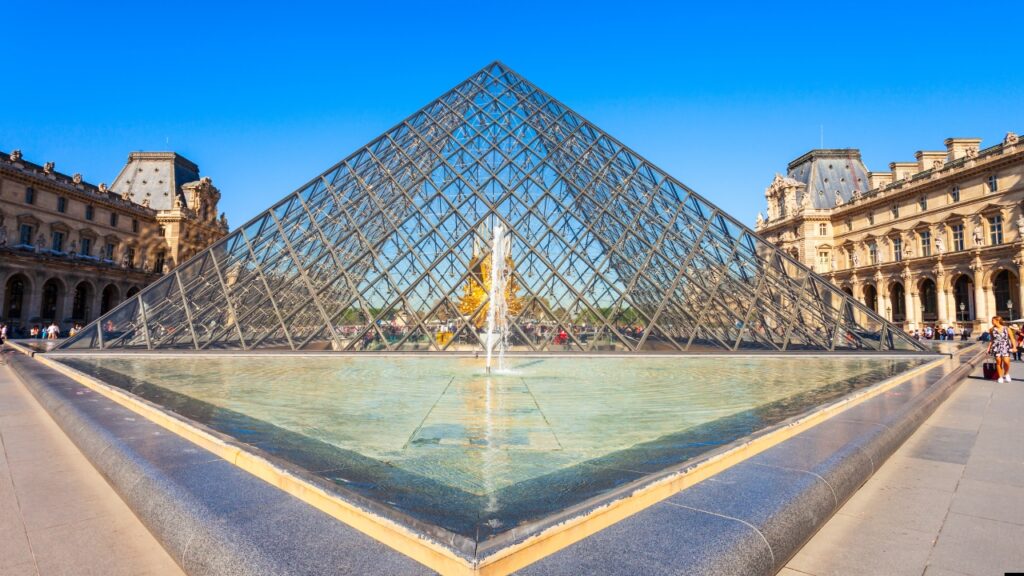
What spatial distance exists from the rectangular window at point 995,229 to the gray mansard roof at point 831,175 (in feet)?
57.4

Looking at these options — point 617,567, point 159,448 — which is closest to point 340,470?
point 159,448

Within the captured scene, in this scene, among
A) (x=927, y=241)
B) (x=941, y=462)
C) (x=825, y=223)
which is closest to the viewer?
(x=941, y=462)

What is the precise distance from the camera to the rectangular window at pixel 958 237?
3416 cm

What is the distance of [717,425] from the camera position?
14.9ft

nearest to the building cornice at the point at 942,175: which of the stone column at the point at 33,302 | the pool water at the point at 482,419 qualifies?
the pool water at the point at 482,419

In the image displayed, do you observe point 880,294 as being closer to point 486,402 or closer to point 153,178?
point 486,402

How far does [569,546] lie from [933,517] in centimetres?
211

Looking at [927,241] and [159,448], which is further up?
[927,241]

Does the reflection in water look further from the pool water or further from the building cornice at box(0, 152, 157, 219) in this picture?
the building cornice at box(0, 152, 157, 219)

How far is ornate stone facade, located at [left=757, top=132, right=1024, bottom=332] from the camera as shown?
30984 millimetres

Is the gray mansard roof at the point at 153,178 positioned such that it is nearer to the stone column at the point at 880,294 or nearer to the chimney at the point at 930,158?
the stone column at the point at 880,294

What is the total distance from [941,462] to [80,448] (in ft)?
20.8

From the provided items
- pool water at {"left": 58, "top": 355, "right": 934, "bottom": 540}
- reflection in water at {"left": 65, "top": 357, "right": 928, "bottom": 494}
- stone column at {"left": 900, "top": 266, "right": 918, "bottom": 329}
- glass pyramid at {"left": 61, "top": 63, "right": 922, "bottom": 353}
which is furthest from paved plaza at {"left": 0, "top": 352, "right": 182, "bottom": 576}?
stone column at {"left": 900, "top": 266, "right": 918, "bottom": 329}

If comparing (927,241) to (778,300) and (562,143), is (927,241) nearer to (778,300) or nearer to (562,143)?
(778,300)
